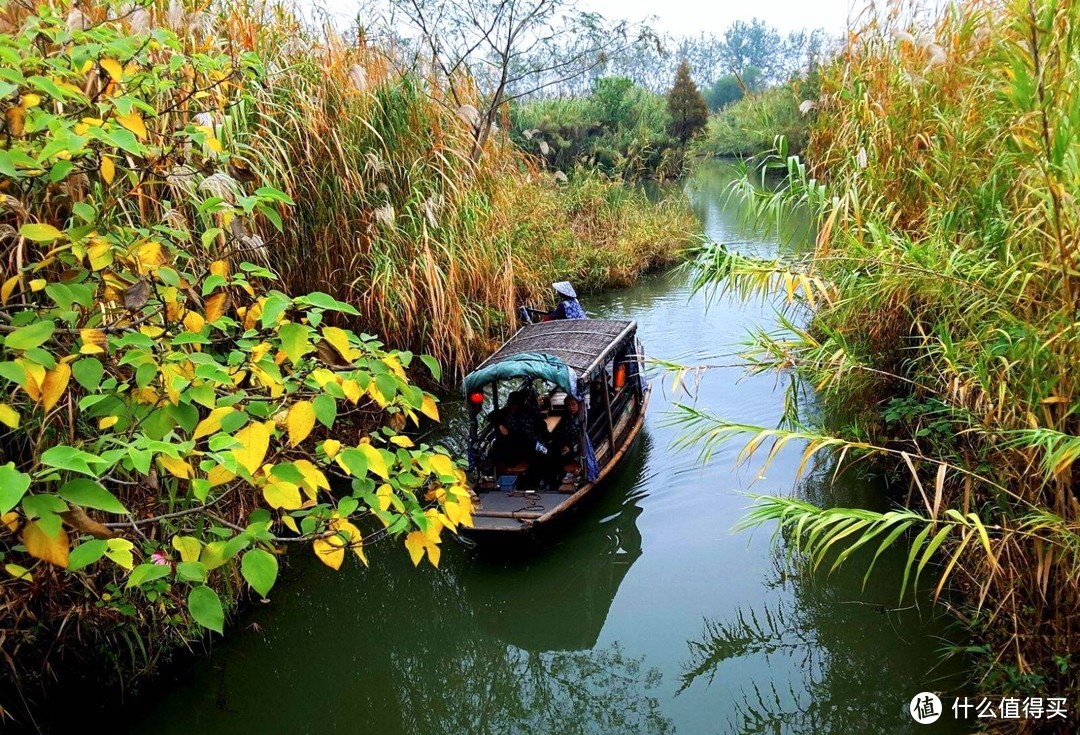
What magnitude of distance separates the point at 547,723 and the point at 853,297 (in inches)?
122

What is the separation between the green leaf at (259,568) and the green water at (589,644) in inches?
112

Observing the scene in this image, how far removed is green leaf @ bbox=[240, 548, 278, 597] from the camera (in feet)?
5.56

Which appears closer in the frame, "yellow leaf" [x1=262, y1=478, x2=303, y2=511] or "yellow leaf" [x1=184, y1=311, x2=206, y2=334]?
"yellow leaf" [x1=262, y1=478, x2=303, y2=511]

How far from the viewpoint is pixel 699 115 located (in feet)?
93.5

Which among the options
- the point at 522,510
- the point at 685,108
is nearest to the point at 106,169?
the point at 522,510

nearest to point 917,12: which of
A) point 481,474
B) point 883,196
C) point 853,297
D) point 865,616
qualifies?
point 883,196

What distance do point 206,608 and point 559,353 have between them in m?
4.72

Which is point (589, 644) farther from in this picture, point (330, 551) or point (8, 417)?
point (8, 417)

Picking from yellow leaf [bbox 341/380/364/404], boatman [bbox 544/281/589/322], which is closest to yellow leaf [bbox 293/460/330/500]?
yellow leaf [bbox 341/380/364/404]

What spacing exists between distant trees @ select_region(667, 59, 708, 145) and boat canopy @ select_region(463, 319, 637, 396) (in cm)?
2271

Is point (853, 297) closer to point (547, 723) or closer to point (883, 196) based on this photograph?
point (883, 196)

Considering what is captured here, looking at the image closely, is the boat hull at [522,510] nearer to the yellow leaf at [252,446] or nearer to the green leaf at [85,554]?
the yellow leaf at [252,446]

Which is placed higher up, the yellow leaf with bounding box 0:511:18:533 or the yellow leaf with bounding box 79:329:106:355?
the yellow leaf with bounding box 79:329:106:355

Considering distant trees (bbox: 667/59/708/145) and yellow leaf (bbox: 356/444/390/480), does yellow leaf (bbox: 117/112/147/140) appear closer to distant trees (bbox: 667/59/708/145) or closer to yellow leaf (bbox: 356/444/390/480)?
yellow leaf (bbox: 356/444/390/480)
